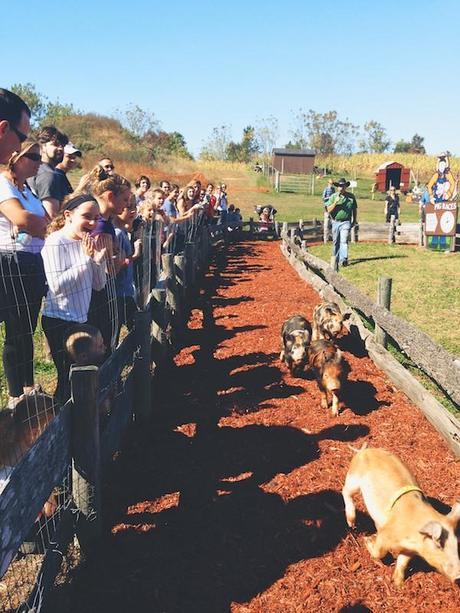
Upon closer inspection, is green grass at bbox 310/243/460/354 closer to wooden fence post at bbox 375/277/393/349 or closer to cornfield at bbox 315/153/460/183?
wooden fence post at bbox 375/277/393/349

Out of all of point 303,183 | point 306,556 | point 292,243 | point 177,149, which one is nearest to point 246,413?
point 306,556

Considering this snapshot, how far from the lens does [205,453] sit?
462 cm

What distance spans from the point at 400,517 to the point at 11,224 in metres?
3.17

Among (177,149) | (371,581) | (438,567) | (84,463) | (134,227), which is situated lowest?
(371,581)

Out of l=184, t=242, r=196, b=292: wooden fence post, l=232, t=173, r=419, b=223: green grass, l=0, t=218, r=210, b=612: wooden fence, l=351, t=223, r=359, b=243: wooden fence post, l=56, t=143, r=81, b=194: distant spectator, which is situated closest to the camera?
l=0, t=218, r=210, b=612: wooden fence

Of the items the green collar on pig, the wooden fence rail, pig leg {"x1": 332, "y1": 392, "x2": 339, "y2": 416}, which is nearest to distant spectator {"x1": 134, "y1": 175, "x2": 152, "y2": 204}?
the wooden fence rail

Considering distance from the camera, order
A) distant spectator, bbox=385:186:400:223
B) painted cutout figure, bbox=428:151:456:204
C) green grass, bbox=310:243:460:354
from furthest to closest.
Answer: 1. distant spectator, bbox=385:186:400:223
2. painted cutout figure, bbox=428:151:456:204
3. green grass, bbox=310:243:460:354

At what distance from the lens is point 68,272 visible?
375 cm

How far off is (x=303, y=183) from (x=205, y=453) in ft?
156

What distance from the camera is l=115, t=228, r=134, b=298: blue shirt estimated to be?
538 centimetres

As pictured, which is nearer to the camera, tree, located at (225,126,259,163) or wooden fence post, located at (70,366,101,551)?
wooden fence post, located at (70,366,101,551)

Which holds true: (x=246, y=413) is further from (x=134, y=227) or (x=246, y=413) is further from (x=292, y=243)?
(x=292, y=243)

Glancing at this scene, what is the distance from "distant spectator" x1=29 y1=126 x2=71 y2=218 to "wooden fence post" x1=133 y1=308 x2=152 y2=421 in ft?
4.49

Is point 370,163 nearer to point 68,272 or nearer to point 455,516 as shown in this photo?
point 68,272
